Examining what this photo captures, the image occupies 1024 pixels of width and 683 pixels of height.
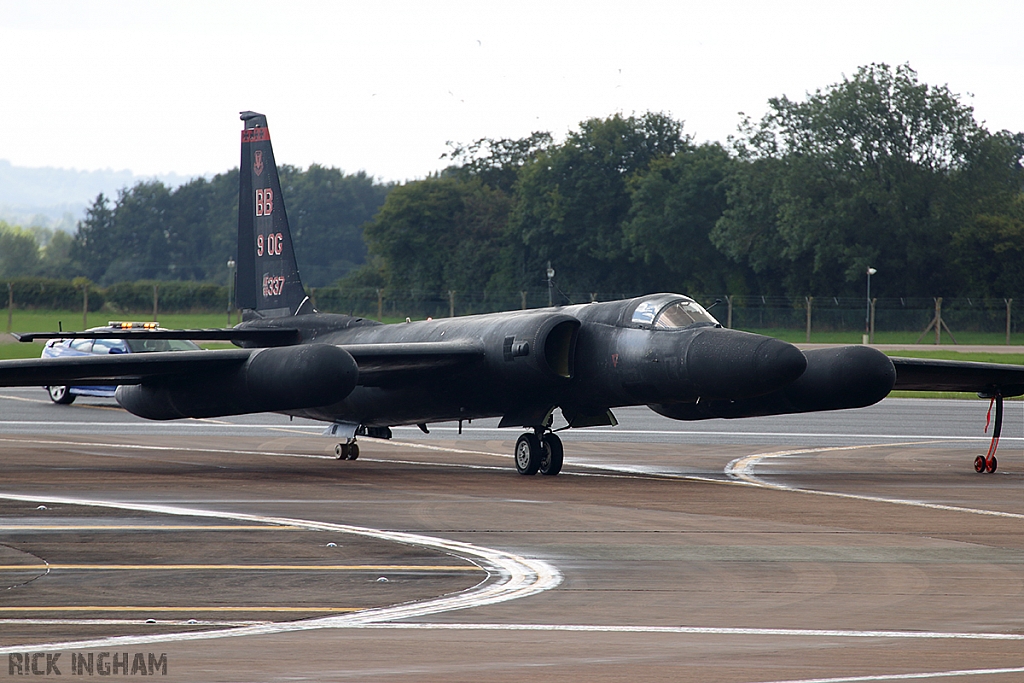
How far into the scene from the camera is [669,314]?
720 inches

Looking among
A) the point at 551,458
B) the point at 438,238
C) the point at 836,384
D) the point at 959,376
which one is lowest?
the point at 551,458

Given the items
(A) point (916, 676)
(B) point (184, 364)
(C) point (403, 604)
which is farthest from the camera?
(B) point (184, 364)

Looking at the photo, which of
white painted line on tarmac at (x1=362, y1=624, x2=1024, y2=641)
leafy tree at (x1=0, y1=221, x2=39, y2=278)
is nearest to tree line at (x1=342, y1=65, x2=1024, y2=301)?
white painted line on tarmac at (x1=362, y1=624, x2=1024, y2=641)

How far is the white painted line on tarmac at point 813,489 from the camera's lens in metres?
15.4

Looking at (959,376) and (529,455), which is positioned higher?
(959,376)

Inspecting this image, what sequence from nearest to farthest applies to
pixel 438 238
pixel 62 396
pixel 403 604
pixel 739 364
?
pixel 403 604
pixel 739 364
pixel 62 396
pixel 438 238

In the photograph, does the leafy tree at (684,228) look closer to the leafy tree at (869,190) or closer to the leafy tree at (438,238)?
the leafy tree at (869,190)

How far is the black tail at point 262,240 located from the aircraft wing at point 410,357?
464 centimetres

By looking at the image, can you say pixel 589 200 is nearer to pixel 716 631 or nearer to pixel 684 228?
pixel 684 228

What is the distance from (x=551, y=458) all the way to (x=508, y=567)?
27.2 ft

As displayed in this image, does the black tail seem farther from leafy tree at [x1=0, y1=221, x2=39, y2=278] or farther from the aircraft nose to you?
leafy tree at [x1=0, y1=221, x2=39, y2=278]

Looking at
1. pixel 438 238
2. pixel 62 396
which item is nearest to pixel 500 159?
pixel 438 238

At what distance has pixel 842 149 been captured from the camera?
84.5m

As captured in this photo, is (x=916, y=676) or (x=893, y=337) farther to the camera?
(x=893, y=337)
